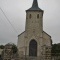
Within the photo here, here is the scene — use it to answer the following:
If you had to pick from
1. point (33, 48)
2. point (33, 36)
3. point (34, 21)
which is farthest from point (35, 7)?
point (33, 48)

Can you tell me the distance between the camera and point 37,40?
5200cm

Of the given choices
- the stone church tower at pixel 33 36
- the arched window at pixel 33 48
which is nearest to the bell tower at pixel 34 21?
the stone church tower at pixel 33 36

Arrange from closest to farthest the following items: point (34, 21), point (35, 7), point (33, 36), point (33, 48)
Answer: point (33, 48) < point (33, 36) < point (34, 21) < point (35, 7)

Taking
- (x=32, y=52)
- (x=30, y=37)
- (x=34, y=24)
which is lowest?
(x=32, y=52)

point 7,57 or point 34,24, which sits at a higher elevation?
point 34,24

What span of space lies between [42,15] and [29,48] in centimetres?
898

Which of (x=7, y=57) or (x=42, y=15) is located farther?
(x=42, y=15)

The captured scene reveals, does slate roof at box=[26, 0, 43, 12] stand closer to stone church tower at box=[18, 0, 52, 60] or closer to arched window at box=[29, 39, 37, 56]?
stone church tower at box=[18, 0, 52, 60]

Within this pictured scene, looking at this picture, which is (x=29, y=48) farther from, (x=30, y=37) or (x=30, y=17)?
(x=30, y=17)

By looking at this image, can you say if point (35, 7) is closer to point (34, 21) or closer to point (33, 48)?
point (34, 21)

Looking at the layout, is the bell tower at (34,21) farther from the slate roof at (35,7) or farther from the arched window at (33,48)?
the arched window at (33,48)

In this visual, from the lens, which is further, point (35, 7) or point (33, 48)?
point (35, 7)

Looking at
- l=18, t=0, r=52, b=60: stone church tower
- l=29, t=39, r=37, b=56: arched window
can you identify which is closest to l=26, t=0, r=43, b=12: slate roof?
l=18, t=0, r=52, b=60: stone church tower

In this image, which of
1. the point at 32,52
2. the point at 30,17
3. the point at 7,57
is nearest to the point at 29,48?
the point at 32,52
